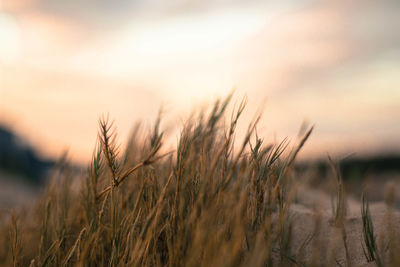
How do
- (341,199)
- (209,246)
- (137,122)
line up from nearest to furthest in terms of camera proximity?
(209,246) → (341,199) → (137,122)

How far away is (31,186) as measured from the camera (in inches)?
540

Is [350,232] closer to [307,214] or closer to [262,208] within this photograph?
[307,214]

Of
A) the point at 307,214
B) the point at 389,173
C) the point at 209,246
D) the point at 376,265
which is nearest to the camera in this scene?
the point at 209,246

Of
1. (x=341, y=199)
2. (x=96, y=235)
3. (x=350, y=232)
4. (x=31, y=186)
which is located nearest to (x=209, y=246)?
(x=96, y=235)

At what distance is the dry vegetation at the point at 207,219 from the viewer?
4.33 ft

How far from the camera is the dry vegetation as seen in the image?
1.32 metres

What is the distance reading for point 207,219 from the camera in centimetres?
123

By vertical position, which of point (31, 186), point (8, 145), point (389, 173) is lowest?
point (31, 186)

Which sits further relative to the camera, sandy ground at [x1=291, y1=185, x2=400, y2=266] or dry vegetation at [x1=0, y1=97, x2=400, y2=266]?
sandy ground at [x1=291, y1=185, x2=400, y2=266]

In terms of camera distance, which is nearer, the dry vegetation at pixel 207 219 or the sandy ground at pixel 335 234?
the dry vegetation at pixel 207 219

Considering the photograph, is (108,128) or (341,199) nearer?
(108,128)

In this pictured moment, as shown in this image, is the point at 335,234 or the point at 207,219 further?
the point at 335,234

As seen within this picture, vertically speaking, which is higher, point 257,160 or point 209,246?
point 257,160

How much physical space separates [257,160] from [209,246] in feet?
1.42
